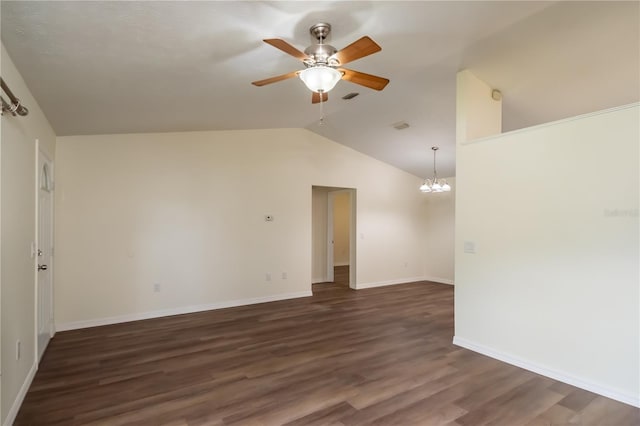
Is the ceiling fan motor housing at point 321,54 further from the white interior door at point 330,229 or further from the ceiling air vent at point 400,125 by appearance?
the white interior door at point 330,229

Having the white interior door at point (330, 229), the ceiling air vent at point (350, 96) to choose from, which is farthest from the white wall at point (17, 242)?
the white interior door at point (330, 229)

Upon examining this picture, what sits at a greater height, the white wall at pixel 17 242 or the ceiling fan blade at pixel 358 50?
the ceiling fan blade at pixel 358 50

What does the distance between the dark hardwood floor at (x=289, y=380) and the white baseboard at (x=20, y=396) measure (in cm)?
6

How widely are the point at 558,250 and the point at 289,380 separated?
2.77 meters

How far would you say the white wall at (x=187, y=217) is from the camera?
4.63 meters

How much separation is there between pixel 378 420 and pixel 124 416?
74.1 inches

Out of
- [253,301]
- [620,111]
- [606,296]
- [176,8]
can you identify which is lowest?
[253,301]

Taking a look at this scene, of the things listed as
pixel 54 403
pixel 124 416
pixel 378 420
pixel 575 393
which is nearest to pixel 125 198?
pixel 54 403

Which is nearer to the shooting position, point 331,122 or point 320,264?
point 331,122

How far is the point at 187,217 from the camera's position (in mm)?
5352

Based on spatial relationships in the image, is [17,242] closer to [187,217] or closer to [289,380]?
[289,380]

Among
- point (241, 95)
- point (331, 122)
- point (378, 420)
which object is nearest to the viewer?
point (378, 420)

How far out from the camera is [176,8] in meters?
2.08

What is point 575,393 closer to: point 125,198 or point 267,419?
point 267,419
